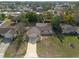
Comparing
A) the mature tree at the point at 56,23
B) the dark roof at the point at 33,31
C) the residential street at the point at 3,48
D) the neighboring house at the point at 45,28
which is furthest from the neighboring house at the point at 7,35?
the mature tree at the point at 56,23

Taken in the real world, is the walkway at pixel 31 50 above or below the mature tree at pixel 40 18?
below

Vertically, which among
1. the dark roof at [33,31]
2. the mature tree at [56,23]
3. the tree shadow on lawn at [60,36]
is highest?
the mature tree at [56,23]

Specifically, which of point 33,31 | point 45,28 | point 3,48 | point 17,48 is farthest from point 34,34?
point 3,48

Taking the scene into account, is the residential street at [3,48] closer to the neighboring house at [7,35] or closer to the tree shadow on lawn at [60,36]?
the neighboring house at [7,35]

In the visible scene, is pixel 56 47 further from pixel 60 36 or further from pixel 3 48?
pixel 3 48

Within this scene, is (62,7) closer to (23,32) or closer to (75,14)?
(75,14)
